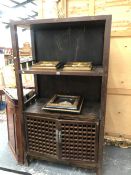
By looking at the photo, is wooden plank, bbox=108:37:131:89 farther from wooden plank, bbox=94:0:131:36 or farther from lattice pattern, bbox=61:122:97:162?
lattice pattern, bbox=61:122:97:162

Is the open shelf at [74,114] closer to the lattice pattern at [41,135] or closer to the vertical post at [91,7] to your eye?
the lattice pattern at [41,135]

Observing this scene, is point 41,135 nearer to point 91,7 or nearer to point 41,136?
point 41,136

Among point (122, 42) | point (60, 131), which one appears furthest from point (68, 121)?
point (122, 42)

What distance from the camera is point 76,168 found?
1.95 meters

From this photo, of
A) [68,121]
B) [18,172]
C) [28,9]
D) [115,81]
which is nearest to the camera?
[68,121]

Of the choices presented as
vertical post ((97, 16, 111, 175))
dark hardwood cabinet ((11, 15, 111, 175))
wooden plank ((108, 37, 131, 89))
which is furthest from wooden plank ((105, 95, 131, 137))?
vertical post ((97, 16, 111, 175))

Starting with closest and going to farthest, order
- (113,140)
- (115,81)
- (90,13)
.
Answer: (90,13) → (115,81) → (113,140)

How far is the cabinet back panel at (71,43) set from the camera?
6.20ft

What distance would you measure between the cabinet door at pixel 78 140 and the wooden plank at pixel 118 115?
2.26 feet

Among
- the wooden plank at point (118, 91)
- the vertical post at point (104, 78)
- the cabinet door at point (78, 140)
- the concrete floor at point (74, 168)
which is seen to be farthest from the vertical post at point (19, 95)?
the wooden plank at point (118, 91)

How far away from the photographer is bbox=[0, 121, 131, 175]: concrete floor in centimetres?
189

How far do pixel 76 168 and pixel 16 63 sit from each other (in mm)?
1284

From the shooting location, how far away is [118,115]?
2.29 metres

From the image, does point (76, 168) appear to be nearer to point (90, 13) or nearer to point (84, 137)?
point (84, 137)
